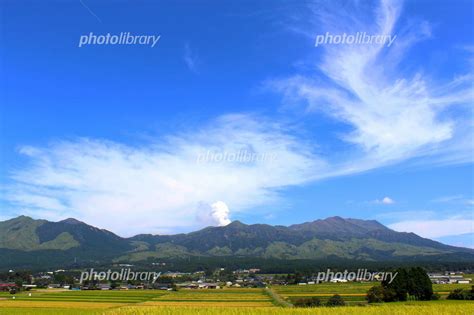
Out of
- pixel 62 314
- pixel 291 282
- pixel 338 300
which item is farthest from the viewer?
pixel 291 282

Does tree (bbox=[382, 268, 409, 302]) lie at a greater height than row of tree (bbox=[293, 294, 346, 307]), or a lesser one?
greater

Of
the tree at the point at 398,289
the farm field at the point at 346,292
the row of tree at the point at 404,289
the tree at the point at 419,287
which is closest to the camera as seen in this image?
the tree at the point at 398,289

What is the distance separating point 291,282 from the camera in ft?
507

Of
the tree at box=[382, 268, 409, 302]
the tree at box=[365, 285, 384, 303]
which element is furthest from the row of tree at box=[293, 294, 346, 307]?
the tree at box=[382, 268, 409, 302]

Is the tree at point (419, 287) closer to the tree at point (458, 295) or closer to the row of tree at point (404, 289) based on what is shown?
the row of tree at point (404, 289)

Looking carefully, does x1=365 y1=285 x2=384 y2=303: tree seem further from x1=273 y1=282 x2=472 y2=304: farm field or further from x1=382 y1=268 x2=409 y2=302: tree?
x1=273 y1=282 x2=472 y2=304: farm field

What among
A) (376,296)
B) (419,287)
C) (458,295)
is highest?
(419,287)

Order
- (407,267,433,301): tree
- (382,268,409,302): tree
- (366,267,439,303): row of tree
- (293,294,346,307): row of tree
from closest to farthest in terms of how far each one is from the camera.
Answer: (382,268,409,302): tree, (366,267,439,303): row of tree, (293,294,346,307): row of tree, (407,267,433,301): tree

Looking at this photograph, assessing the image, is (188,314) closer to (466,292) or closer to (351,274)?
(466,292)

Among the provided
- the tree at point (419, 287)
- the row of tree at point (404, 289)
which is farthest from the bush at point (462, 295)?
the tree at point (419, 287)

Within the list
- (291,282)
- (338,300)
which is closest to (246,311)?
(338,300)

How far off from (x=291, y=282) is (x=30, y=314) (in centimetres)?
11564

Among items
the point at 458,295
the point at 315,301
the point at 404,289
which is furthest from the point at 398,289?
the point at 315,301

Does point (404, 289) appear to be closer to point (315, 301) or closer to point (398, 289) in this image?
point (398, 289)
